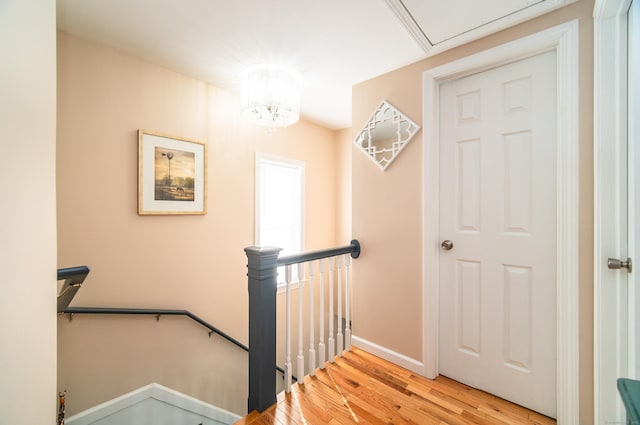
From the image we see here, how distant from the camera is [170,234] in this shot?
209 cm

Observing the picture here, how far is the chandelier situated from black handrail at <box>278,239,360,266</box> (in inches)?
43.9

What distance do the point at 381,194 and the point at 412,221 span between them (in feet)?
1.14

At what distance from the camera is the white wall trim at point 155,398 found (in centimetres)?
168

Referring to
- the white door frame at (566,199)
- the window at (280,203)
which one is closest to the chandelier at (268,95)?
the window at (280,203)

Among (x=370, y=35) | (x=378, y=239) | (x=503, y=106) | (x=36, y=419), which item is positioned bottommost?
(x=36, y=419)

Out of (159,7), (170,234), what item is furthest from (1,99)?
(170,234)

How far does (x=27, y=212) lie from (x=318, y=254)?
145 centimetres

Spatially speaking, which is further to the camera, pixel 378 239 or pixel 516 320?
pixel 378 239

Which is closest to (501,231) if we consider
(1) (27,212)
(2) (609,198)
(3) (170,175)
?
(2) (609,198)

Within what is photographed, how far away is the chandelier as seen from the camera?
6.20 ft

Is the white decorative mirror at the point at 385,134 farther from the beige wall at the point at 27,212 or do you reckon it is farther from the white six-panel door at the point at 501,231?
the beige wall at the point at 27,212

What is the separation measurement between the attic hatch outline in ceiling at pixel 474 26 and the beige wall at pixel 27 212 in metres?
1.56

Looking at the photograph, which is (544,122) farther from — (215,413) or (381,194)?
(215,413)

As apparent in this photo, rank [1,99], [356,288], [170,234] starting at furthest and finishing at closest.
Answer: [356,288], [170,234], [1,99]
